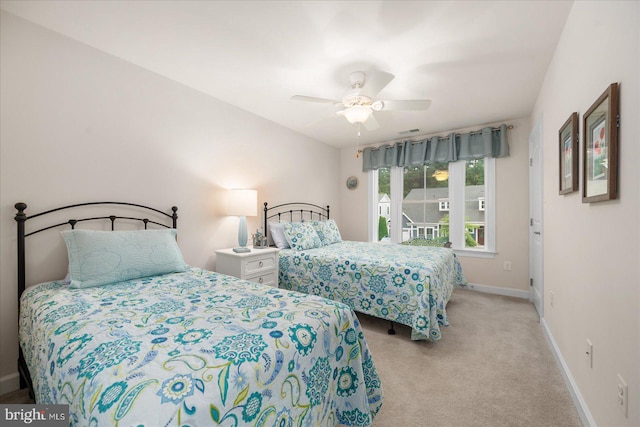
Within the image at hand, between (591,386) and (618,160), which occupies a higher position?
(618,160)

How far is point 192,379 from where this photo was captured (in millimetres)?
815

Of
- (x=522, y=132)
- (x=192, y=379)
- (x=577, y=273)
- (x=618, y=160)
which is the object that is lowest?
(x=192, y=379)

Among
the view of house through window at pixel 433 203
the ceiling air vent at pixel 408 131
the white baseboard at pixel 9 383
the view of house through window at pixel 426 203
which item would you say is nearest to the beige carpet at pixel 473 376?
the view of house through window at pixel 433 203

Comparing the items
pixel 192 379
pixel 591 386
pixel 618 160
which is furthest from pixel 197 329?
pixel 591 386

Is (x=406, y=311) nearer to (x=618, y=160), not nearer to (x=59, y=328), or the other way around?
(x=618, y=160)

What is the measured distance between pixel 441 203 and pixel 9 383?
4.91m

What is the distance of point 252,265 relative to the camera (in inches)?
112

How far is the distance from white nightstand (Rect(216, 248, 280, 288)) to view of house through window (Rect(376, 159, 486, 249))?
2418 millimetres

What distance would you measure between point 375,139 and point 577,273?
3.53 meters

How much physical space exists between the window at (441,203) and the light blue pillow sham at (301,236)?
5.66ft

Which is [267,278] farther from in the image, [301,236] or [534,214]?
[534,214]

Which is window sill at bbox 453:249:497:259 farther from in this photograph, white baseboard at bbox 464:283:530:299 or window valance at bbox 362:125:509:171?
window valance at bbox 362:125:509:171

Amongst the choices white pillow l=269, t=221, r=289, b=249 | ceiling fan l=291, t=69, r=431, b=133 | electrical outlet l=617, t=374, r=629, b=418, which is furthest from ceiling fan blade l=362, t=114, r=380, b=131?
electrical outlet l=617, t=374, r=629, b=418

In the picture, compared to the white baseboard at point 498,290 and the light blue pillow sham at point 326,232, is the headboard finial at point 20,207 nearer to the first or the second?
the light blue pillow sham at point 326,232
